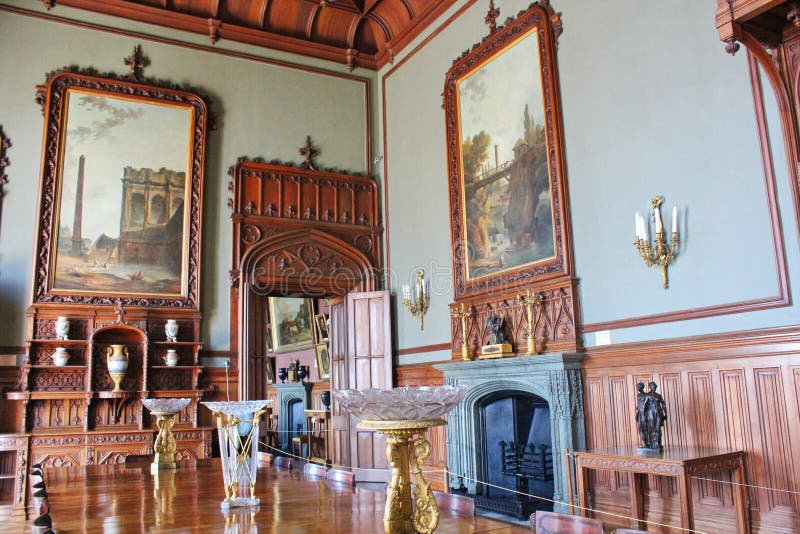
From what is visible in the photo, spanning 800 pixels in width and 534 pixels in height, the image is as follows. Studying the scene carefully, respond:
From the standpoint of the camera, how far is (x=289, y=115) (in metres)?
10.7

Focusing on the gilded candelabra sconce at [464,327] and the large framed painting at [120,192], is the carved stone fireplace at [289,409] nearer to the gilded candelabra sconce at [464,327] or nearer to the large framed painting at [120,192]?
the large framed painting at [120,192]

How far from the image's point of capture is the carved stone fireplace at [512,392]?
6.69 metres

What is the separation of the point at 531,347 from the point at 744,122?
9.98 feet

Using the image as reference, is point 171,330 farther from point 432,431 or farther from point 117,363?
point 432,431

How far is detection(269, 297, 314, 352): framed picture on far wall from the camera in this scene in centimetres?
1444

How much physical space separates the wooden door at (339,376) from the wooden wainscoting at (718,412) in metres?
4.75

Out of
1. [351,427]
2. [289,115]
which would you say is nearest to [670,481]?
[351,427]

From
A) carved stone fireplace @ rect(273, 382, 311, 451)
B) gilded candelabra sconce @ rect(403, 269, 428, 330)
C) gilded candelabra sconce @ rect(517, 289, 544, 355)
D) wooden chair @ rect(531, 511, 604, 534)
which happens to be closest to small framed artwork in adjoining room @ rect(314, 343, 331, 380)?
carved stone fireplace @ rect(273, 382, 311, 451)

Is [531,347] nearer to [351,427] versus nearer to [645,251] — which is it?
[645,251]

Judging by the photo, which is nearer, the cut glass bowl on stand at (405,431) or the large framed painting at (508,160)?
the cut glass bowl on stand at (405,431)

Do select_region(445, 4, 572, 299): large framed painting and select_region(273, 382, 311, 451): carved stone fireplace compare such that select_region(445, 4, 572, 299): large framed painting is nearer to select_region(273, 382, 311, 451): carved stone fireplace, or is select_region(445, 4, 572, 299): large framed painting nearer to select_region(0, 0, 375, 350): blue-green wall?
select_region(0, 0, 375, 350): blue-green wall

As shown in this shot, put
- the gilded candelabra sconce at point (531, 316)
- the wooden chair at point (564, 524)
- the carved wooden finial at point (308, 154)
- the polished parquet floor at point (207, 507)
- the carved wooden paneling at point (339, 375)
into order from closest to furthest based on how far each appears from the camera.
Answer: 1. the wooden chair at point (564, 524)
2. the polished parquet floor at point (207, 507)
3. the gilded candelabra sconce at point (531, 316)
4. the carved wooden paneling at point (339, 375)
5. the carved wooden finial at point (308, 154)

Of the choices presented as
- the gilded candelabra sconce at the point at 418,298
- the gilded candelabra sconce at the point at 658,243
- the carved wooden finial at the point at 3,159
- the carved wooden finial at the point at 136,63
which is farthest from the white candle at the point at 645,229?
the carved wooden finial at the point at 3,159

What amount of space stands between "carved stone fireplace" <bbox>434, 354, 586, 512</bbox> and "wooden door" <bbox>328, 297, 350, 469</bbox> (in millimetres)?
2407
